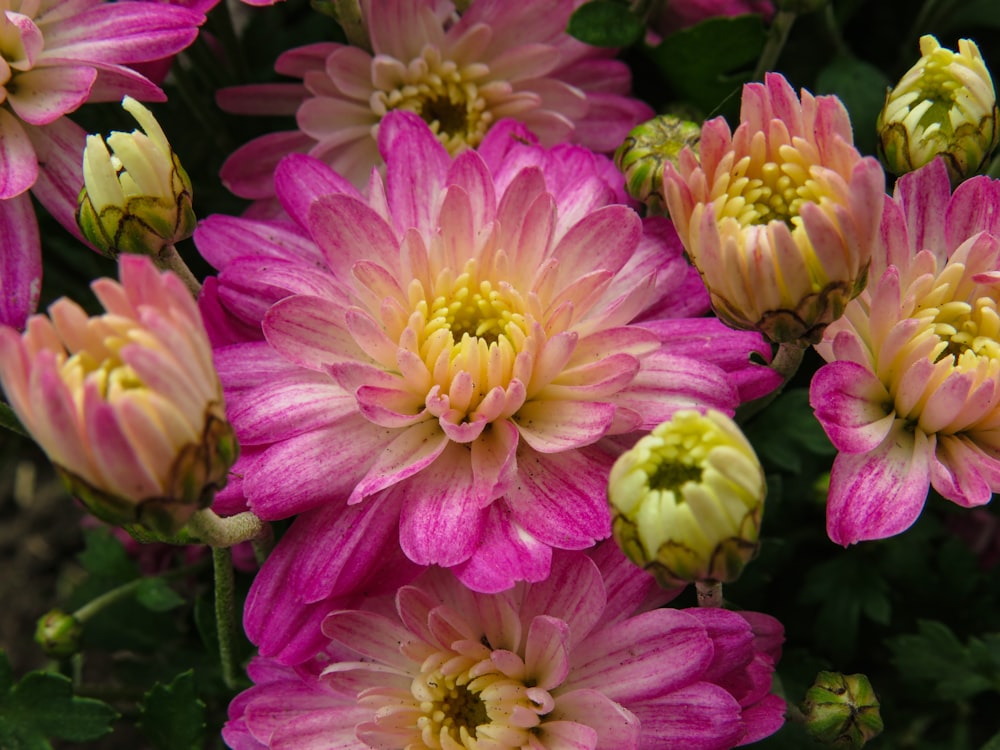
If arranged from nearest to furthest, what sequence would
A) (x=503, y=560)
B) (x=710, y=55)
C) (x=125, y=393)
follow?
(x=125, y=393)
(x=503, y=560)
(x=710, y=55)

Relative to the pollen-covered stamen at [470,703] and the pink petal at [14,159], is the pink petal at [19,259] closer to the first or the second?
the pink petal at [14,159]

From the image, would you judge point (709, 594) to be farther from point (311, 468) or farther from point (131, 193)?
point (131, 193)

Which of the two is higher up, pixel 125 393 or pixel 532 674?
pixel 125 393

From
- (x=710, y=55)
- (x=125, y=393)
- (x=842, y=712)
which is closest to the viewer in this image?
(x=125, y=393)

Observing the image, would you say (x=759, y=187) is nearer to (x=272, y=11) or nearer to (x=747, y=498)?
(x=747, y=498)

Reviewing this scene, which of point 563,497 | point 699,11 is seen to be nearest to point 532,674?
point 563,497
